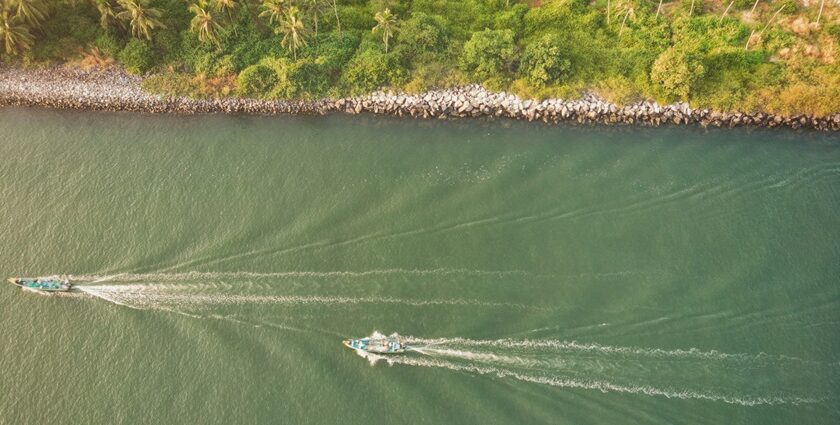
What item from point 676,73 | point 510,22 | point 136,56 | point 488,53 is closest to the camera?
point 676,73

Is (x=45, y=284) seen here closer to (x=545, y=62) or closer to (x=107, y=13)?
(x=107, y=13)

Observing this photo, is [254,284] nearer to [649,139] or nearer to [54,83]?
[54,83]

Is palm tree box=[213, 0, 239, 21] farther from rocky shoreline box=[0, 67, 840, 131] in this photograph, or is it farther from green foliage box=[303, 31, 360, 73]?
rocky shoreline box=[0, 67, 840, 131]

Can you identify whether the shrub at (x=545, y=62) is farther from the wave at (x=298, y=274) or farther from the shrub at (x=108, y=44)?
the shrub at (x=108, y=44)

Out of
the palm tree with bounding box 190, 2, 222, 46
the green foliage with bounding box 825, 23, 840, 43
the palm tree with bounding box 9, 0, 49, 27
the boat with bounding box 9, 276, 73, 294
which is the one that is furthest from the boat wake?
the palm tree with bounding box 9, 0, 49, 27

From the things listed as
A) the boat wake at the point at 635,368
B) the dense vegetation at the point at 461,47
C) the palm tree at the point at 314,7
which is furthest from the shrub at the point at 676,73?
the palm tree at the point at 314,7

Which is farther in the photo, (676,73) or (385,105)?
(385,105)

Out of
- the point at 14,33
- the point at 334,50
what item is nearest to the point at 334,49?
the point at 334,50
